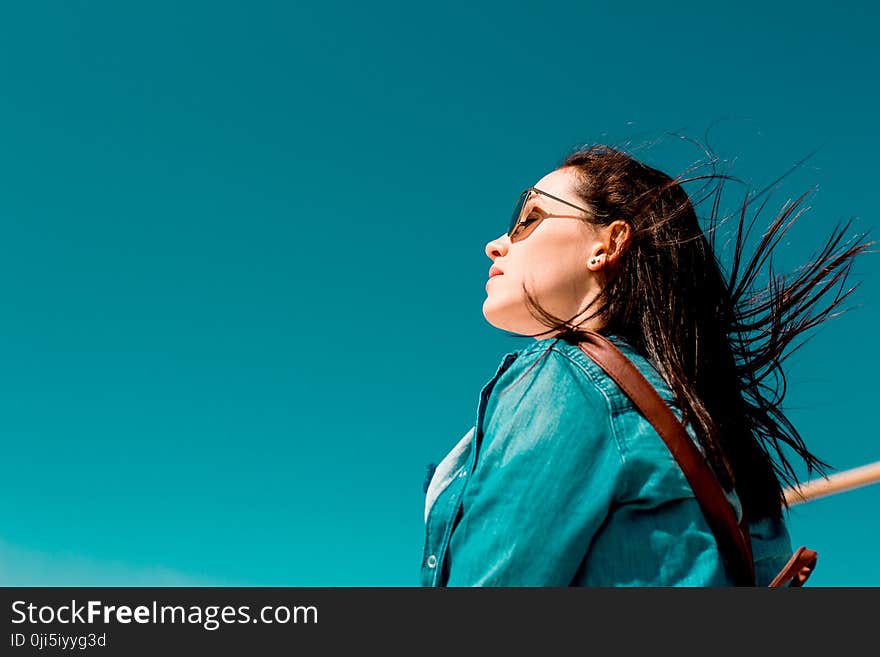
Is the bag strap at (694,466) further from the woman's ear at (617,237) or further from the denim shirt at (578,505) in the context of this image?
the woman's ear at (617,237)

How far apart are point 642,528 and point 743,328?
1.36 metres

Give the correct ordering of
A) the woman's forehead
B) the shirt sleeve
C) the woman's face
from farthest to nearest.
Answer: the woman's forehead
the woman's face
the shirt sleeve

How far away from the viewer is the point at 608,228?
3.20 metres

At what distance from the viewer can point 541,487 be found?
223 centimetres

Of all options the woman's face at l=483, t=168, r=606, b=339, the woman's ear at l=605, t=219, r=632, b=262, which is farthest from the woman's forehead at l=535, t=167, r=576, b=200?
the woman's ear at l=605, t=219, r=632, b=262

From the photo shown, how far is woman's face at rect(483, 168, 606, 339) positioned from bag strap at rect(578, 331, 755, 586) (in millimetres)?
607

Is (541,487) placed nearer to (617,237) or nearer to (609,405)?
(609,405)

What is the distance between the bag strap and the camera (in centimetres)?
225

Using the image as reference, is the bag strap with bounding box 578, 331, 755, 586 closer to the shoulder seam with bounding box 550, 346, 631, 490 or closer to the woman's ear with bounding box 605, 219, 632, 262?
the shoulder seam with bounding box 550, 346, 631, 490

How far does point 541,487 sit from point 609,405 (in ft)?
0.99

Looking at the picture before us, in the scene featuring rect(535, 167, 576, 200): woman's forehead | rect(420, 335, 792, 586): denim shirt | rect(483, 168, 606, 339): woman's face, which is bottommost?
rect(420, 335, 792, 586): denim shirt
